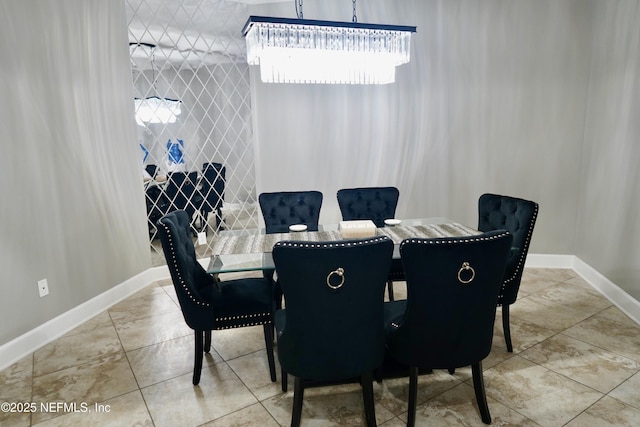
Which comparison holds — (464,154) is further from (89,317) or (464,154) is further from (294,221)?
(89,317)

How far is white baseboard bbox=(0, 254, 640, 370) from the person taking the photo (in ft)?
7.96

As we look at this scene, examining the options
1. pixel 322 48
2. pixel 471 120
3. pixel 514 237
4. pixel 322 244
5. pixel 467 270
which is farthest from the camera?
pixel 471 120

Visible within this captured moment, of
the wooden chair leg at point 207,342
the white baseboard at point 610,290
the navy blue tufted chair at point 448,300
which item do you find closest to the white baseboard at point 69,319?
the wooden chair leg at point 207,342

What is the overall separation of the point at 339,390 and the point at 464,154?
8.50ft

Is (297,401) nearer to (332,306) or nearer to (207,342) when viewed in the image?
(332,306)

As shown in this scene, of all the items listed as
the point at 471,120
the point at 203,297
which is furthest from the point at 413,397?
the point at 471,120

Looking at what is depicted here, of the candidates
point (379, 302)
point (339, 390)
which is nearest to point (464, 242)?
point (379, 302)

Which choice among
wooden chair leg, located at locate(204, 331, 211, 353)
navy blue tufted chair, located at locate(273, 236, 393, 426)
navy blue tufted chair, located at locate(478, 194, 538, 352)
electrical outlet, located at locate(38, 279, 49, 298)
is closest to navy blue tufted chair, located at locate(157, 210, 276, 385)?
wooden chair leg, located at locate(204, 331, 211, 353)

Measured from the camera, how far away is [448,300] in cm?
155

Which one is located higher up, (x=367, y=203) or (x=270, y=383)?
(x=367, y=203)

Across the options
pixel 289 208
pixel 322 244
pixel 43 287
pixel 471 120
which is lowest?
pixel 43 287

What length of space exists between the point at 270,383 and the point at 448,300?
1.08 metres

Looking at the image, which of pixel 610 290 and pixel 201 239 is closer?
pixel 610 290

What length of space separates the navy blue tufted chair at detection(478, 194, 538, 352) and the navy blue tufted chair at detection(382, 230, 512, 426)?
656mm
